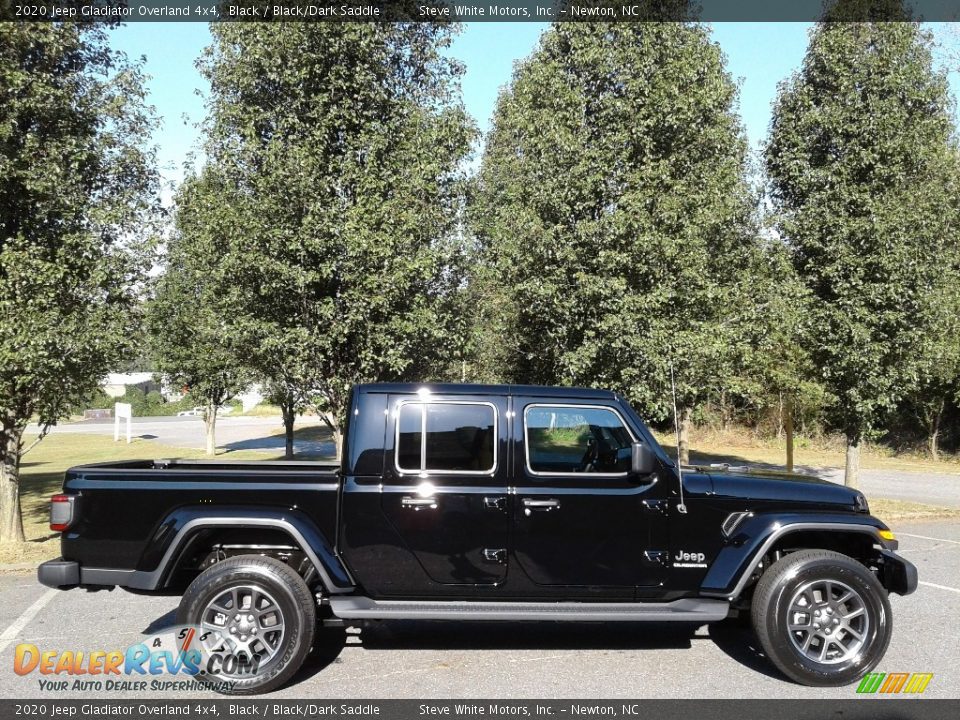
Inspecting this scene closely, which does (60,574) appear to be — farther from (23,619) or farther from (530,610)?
(530,610)

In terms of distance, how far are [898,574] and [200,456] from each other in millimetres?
22614

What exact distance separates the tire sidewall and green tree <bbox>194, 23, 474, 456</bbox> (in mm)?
5747

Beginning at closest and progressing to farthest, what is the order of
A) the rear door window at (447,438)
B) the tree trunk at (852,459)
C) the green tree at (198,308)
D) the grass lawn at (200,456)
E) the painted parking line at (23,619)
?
the rear door window at (447,438)
the painted parking line at (23,619)
the green tree at (198,308)
the grass lawn at (200,456)
the tree trunk at (852,459)

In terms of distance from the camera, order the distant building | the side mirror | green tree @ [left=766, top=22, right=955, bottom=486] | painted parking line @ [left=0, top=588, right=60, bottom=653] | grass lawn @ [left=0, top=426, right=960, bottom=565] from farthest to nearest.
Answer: the distant building < green tree @ [left=766, top=22, right=955, bottom=486] < grass lawn @ [left=0, top=426, right=960, bottom=565] < painted parking line @ [left=0, top=588, right=60, bottom=653] < the side mirror

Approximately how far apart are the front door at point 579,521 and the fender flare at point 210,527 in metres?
1.20

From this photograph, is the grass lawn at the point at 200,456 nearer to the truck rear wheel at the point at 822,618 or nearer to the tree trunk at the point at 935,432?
the tree trunk at the point at 935,432

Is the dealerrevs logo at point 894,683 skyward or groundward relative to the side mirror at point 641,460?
groundward

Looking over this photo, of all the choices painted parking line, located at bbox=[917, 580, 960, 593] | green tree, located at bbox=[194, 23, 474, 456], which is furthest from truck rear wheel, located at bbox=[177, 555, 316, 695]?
painted parking line, located at bbox=[917, 580, 960, 593]

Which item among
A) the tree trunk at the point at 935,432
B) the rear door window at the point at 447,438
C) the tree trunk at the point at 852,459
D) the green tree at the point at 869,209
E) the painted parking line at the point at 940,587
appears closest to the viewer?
the rear door window at the point at 447,438

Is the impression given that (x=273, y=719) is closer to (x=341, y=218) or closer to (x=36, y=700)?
(x=36, y=700)

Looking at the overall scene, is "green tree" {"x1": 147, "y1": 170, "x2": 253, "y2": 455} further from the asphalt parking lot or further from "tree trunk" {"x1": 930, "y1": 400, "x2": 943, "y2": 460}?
"tree trunk" {"x1": 930, "y1": 400, "x2": 943, "y2": 460}

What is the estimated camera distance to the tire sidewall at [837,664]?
199 inches

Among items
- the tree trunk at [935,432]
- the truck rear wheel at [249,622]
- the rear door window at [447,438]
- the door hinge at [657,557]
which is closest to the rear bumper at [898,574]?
the door hinge at [657,557]

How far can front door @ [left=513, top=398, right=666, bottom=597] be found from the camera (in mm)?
5180
